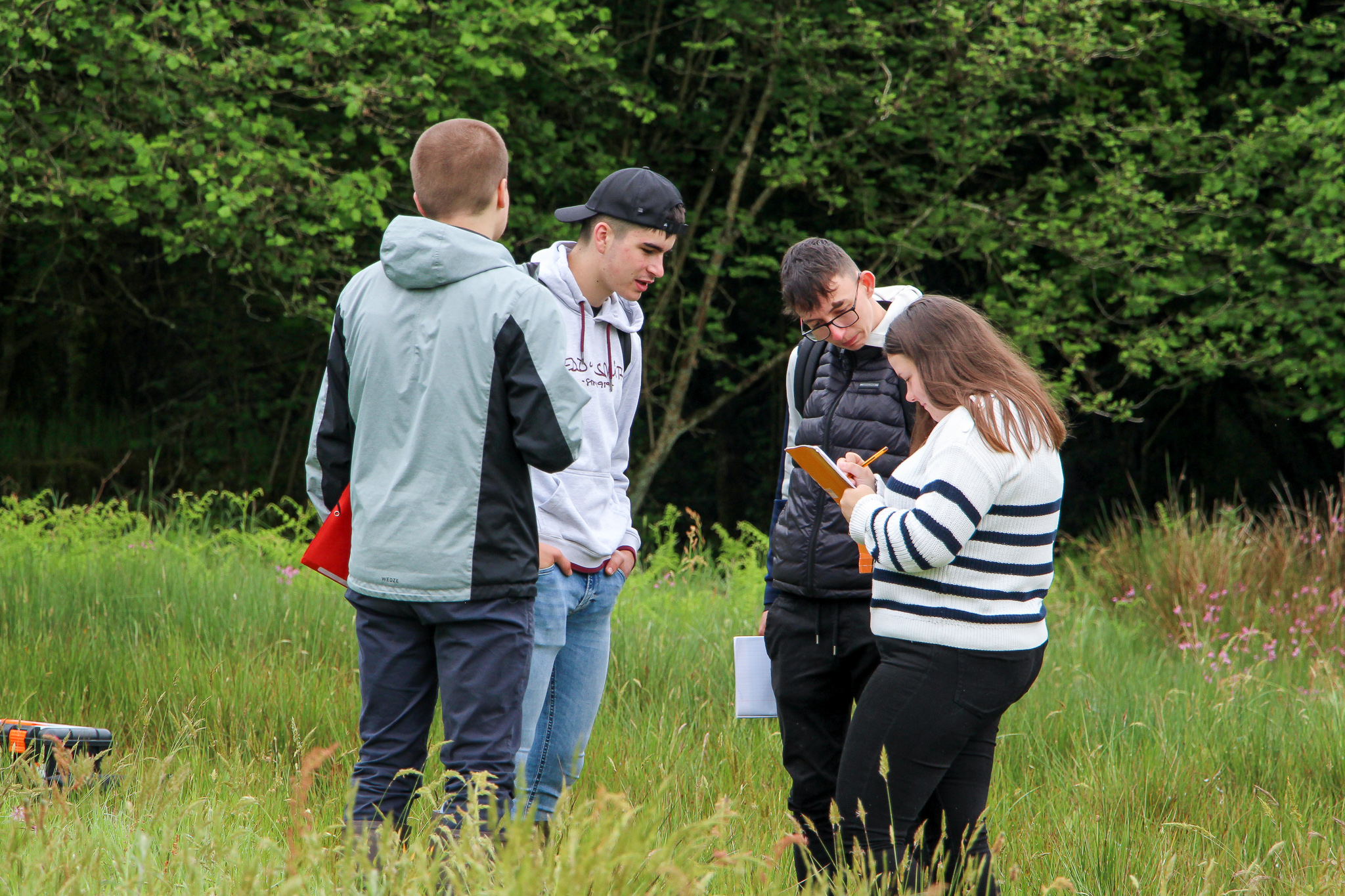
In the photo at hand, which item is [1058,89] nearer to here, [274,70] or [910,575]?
[274,70]

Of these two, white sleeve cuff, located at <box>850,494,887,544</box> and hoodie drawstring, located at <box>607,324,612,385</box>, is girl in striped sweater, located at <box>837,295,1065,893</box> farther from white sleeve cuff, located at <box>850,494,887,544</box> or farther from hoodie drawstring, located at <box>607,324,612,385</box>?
hoodie drawstring, located at <box>607,324,612,385</box>

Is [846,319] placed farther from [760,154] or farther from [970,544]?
[760,154]

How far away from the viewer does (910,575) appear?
8.34ft

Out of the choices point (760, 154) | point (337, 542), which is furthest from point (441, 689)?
point (760, 154)

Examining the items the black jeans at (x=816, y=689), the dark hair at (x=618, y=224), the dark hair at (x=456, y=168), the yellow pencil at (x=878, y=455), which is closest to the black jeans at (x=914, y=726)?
the black jeans at (x=816, y=689)

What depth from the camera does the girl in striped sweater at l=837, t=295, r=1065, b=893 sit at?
2443 mm

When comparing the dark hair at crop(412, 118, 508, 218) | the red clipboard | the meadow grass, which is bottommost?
the meadow grass

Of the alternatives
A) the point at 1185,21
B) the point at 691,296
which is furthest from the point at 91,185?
the point at 1185,21

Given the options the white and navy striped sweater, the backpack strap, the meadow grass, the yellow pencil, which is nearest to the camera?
the meadow grass

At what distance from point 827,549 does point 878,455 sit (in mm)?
294

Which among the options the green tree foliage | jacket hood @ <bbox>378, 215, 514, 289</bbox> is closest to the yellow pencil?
jacket hood @ <bbox>378, 215, 514, 289</bbox>

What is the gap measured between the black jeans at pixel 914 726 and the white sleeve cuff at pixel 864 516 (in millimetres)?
238

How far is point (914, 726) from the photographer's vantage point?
8.12ft

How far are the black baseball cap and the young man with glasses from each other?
357 mm
